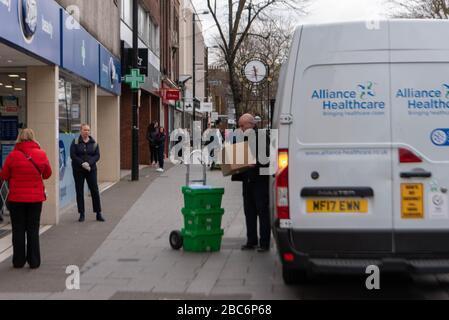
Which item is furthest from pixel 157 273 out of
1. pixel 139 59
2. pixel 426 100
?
pixel 139 59

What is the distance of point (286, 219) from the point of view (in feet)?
18.7

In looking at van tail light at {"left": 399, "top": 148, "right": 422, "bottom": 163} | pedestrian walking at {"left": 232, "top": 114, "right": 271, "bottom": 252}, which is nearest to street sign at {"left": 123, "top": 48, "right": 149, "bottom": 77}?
pedestrian walking at {"left": 232, "top": 114, "right": 271, "bottom": 252}

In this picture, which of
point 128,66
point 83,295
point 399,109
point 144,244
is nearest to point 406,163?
point 399,109

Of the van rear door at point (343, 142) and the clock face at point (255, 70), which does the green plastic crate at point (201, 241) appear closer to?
the van rear door at point (343, 142)

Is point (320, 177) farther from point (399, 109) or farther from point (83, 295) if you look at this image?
point (83, 295)

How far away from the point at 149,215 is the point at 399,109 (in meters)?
7.57

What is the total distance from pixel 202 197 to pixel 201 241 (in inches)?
24.3

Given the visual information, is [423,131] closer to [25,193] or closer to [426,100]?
[426,100]

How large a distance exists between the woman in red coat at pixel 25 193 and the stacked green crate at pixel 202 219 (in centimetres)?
189

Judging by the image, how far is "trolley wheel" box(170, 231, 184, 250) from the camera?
880cm

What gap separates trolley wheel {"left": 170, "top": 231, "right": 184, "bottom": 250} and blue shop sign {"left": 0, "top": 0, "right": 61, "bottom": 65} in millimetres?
3373

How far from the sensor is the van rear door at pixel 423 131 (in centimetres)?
557

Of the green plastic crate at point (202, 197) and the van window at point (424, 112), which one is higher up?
the van window at point (424, 112)

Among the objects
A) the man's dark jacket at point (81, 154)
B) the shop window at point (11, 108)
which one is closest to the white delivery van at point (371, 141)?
the man's dark jacket at point (81, 154)
